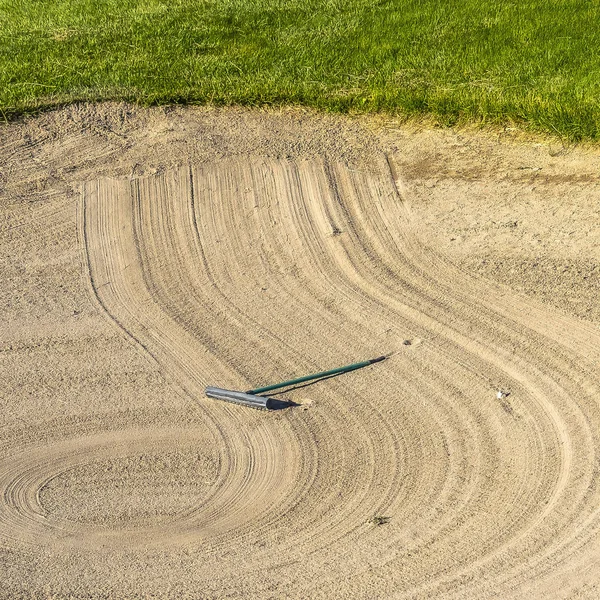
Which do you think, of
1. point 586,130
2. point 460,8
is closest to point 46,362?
point 586,130

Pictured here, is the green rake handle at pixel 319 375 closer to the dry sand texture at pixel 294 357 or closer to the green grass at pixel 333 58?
the dry sand texture at pixel 294 357

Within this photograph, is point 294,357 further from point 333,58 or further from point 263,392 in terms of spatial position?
point 333,58

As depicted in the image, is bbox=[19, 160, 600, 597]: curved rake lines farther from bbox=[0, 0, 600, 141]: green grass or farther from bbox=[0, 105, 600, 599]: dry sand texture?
bbox=[0, 0, 600, 141]: green grass

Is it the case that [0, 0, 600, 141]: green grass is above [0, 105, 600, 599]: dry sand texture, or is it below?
above

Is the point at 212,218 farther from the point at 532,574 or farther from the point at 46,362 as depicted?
the point at 532,574

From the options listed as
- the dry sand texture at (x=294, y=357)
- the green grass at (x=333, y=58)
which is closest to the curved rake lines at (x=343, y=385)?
the dry sand texture at (x=294, y=357)

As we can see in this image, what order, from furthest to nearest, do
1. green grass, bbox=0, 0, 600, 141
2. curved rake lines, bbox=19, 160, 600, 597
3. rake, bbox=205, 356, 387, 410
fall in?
green grass, bbox=0, 0, 600, 141
rake, bbox=205, 356, 387, 410
curved rake lines, bbox=19, 160, 600, 597

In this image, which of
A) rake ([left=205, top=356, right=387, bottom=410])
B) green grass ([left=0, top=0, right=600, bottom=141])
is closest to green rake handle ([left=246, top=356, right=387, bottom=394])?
rake ([left=205, top=356, right=387, bottom=410])
